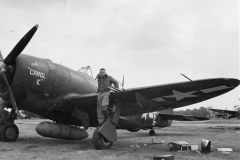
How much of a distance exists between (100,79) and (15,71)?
7.11ft

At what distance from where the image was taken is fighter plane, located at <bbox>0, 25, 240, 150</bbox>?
5809 mm

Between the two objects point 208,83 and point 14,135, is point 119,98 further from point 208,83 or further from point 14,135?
point 14,135

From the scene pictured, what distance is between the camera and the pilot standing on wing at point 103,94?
618cm

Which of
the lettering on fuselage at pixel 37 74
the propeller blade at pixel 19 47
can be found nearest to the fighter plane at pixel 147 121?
the lettering on fuselage at pixel 37 74

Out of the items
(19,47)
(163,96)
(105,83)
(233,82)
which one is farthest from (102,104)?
(233,82)

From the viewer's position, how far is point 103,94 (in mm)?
6273

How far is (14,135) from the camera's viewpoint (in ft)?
23.9

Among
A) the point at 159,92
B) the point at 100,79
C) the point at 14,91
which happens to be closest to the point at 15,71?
the point at 14,91

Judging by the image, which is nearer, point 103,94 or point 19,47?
point 19,47

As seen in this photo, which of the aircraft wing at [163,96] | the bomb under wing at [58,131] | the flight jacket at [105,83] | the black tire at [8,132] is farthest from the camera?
the black tire at [8,132]

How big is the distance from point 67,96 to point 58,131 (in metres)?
1.03

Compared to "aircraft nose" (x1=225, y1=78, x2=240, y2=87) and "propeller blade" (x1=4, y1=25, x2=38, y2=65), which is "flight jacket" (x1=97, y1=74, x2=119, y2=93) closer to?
"propeller blade" (x1=4, y1=25, x2=38, y2=65)

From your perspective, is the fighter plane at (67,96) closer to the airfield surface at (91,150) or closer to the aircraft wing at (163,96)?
the aircraft wing at (163,96)

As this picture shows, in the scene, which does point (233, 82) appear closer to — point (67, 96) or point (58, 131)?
point (67, 96)
